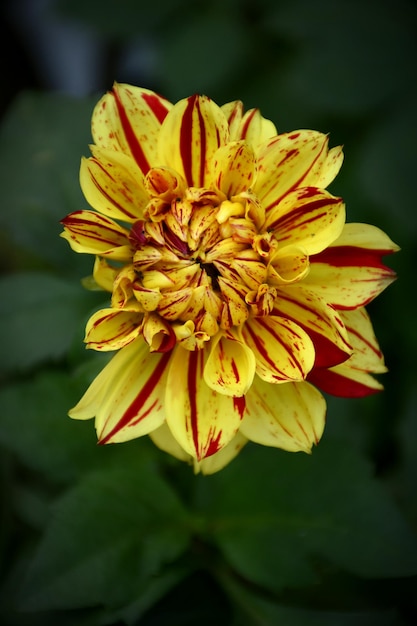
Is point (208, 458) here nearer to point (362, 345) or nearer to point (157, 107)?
point (362, 345)

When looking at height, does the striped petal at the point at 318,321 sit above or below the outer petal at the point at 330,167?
below

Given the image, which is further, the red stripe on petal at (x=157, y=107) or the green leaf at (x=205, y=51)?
the green leaf at (x=205, y=51)

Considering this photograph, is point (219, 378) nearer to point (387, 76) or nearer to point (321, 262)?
point (321, 262)

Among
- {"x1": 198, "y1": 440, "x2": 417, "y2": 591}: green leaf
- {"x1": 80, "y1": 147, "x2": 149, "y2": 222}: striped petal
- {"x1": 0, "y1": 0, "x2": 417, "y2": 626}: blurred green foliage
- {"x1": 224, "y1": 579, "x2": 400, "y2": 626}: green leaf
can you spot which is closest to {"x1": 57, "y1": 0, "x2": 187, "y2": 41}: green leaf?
{"x1": 0, "y1": 0, "x2": 417, "y2": 626}: blurred green foliage

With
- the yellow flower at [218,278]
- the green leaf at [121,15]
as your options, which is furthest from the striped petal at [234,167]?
the green leaf at [121,15]

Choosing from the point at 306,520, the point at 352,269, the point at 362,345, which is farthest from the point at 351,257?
the point at 306,520

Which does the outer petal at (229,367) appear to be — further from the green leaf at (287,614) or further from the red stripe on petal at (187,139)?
the green leaf at (287,614)

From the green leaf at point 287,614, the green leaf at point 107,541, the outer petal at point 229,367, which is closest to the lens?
the outer petal at point 229,367

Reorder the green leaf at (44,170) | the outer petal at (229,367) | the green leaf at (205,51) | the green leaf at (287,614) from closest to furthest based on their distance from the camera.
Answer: the outer petal at (229,367) → the green leaf at (287,614) → the green leaf at (44,170) → the green leaf at (205,51)
